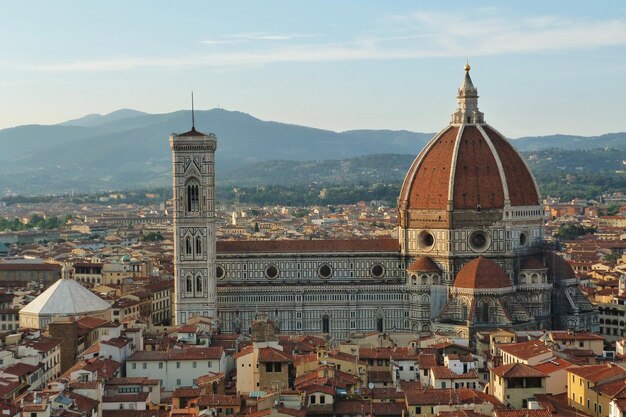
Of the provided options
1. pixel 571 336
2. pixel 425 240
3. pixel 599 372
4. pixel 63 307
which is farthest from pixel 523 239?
pixel 599 372

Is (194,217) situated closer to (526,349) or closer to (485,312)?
(485,312)

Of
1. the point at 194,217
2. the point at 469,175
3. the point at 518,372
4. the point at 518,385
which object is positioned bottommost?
the point at 518,385

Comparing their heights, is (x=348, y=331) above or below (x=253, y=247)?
below

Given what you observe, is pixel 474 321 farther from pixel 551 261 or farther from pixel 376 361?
pixel 376 361

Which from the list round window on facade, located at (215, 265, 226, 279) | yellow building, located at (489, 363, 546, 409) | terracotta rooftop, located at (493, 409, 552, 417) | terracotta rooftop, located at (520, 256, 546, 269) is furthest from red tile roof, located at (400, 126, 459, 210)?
terracotta rooftop, located at (493, 409, 552, 417)

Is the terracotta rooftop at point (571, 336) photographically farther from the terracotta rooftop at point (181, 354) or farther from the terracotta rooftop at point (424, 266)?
the terracotta rooftop at point (424, 266)

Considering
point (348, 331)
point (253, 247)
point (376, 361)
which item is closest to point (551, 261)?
point (348, 331)
